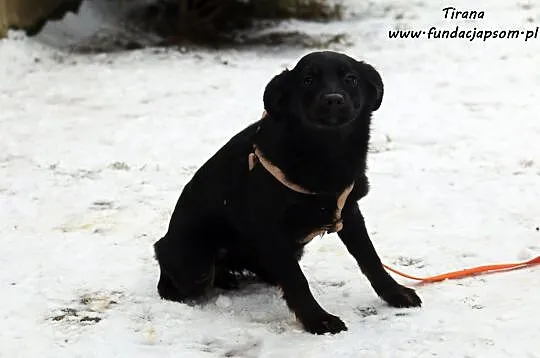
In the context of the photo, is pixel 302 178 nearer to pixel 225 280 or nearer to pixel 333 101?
pixel 333 101

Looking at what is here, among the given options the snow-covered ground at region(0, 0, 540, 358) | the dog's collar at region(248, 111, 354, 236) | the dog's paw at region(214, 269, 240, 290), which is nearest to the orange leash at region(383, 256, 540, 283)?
the snow-covered ground at region(0, 0, 540, 358)

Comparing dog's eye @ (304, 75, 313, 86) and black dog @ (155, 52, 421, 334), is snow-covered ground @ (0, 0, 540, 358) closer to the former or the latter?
black dog @ (155, 52, 421, 334)

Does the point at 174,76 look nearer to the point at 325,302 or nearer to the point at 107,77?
the point at 107,77

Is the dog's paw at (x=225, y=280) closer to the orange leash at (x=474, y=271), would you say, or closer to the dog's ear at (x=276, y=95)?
the orange leash at (x=474, y=271)

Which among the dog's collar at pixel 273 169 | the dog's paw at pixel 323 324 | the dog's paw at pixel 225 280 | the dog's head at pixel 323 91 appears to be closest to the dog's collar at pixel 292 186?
the dog's collar at pixel 273 169

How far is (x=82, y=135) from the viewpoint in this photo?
5973 millimetres

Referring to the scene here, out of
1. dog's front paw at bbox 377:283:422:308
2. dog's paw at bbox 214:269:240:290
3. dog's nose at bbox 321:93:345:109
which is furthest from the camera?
dog's paw at bbox 214:269:240:290

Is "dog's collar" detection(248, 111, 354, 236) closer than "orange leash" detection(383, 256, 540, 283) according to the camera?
Yes

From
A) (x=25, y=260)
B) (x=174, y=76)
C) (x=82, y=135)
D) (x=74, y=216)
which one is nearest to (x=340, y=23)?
(x=174, y=76)

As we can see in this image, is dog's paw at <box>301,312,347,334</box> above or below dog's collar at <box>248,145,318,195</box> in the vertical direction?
below

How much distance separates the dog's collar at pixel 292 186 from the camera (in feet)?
Answer: 9.15

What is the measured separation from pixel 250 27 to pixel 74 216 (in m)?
6.94

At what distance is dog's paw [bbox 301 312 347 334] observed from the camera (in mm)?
2799

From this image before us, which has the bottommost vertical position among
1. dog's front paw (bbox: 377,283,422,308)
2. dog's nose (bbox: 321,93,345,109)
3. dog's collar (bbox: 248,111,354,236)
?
dog's front paw (bbox: 377,283,422,308)
